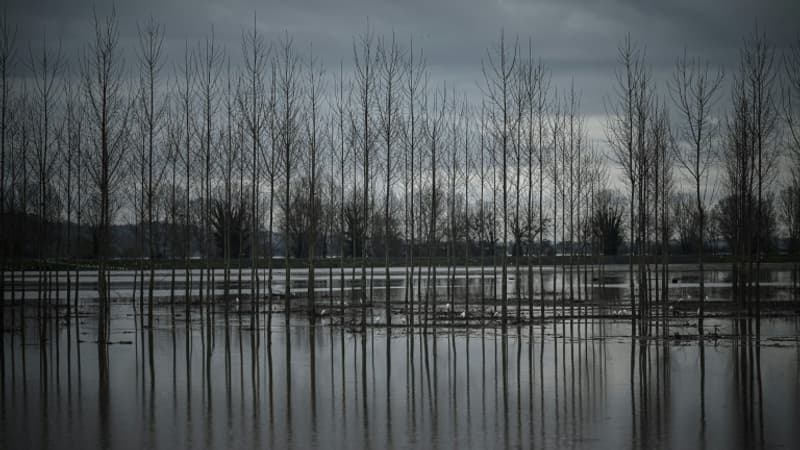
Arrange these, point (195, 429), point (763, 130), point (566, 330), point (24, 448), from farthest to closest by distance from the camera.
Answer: point (763, 130) < point (566, 330) < point (195, 429) < point (24, 448)

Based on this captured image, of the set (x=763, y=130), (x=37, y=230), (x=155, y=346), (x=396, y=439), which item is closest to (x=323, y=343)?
(x=155, y=346)

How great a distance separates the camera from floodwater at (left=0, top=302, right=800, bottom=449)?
39.8ft

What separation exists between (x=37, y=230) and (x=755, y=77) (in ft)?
101

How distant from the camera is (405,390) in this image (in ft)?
53.4

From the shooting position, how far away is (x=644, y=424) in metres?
12.7

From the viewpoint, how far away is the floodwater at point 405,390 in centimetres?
1212

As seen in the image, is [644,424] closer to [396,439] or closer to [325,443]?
[396,439]

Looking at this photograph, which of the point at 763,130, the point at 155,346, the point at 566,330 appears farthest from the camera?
the point at 763,130

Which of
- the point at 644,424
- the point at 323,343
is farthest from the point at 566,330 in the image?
the point at 644,424

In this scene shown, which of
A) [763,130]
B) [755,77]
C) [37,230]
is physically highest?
[755,77]

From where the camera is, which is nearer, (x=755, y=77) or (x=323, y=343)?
(x=323, y=343)

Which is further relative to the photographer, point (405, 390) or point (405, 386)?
point (405, 386)

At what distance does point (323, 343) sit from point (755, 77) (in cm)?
1745

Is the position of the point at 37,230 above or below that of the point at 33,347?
above
